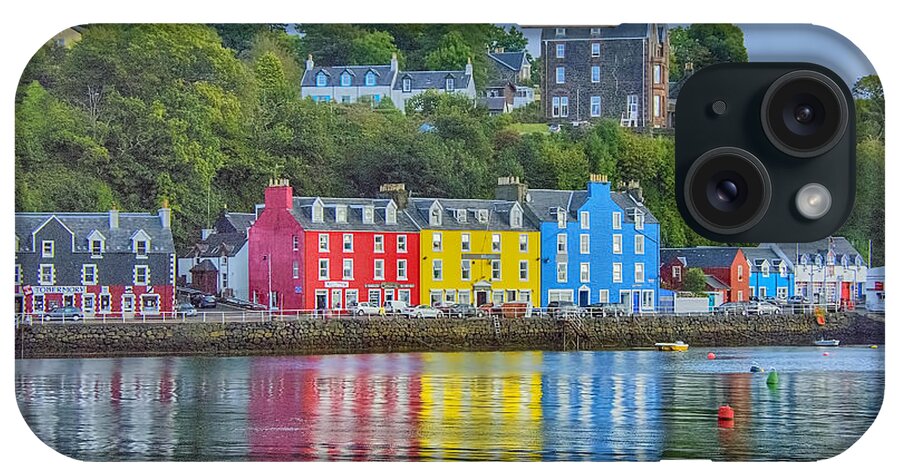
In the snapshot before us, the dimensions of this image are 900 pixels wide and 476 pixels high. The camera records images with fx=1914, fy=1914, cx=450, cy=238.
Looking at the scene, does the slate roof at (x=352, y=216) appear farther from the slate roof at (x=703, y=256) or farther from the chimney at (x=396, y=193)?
the slate roof at (x=703, y=256)

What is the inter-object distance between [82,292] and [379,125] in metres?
2.07

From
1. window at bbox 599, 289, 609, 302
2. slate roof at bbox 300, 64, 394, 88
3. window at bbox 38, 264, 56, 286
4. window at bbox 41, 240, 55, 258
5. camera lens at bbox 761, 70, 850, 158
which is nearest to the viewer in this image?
camera lens at bbox 761, 70, 850, 158

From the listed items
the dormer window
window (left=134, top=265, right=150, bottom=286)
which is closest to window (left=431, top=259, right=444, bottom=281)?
the dormer window

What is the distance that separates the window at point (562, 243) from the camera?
1173cm

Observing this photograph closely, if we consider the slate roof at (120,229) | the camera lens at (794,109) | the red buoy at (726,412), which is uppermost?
the camera lens at (794,109)

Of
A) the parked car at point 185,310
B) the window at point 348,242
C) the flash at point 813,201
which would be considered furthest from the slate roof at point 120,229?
the flash at point 813,201

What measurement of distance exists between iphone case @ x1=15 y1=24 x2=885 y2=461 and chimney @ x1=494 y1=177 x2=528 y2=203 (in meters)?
0.02

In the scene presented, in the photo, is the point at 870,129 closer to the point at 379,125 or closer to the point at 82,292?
the point at 379,125

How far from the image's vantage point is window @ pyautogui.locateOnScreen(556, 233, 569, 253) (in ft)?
38.5

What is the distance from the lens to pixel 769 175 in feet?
35.7

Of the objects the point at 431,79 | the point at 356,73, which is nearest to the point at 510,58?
the point at 431,79

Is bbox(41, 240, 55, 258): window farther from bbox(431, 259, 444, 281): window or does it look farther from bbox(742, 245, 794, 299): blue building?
bbox(742, 245, 794, 299): blue building

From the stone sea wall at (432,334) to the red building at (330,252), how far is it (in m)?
0.18

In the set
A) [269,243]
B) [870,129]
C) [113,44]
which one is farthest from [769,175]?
[113,44]
